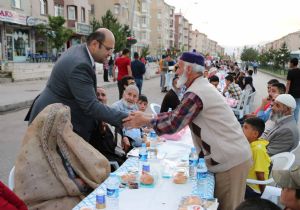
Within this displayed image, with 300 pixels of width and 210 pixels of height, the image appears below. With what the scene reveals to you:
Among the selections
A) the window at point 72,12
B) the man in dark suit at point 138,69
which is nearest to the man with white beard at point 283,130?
the man in dark suit at point 138,69

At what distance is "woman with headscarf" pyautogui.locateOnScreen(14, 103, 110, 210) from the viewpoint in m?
2.62

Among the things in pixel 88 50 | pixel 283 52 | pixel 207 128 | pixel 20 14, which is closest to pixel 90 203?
pixel 207 128

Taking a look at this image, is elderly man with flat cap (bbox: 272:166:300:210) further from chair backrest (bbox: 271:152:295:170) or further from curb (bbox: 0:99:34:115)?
curb (bbox: 0:99:34:115)

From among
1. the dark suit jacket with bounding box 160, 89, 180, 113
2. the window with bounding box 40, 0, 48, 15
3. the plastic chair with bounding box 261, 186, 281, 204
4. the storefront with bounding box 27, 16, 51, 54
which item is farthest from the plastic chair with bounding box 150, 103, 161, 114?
the window with bounding box 40, 0, 48, 15

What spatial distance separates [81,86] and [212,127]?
4.22 ft

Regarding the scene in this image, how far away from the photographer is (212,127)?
2.76 metres

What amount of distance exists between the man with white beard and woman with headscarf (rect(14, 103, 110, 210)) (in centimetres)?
235

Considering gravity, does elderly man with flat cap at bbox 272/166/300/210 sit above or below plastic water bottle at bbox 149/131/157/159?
above

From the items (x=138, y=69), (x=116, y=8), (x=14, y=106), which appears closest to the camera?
(x=14, y=106)

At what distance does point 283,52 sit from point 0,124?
45.4 m

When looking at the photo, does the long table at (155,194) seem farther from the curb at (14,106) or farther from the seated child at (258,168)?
the curb at (14,106)

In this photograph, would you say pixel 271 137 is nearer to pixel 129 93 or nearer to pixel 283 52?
pixel 129 93

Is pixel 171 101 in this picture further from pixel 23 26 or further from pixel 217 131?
pixel 23 26

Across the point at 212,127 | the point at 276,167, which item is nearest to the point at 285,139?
the point at 276,167
